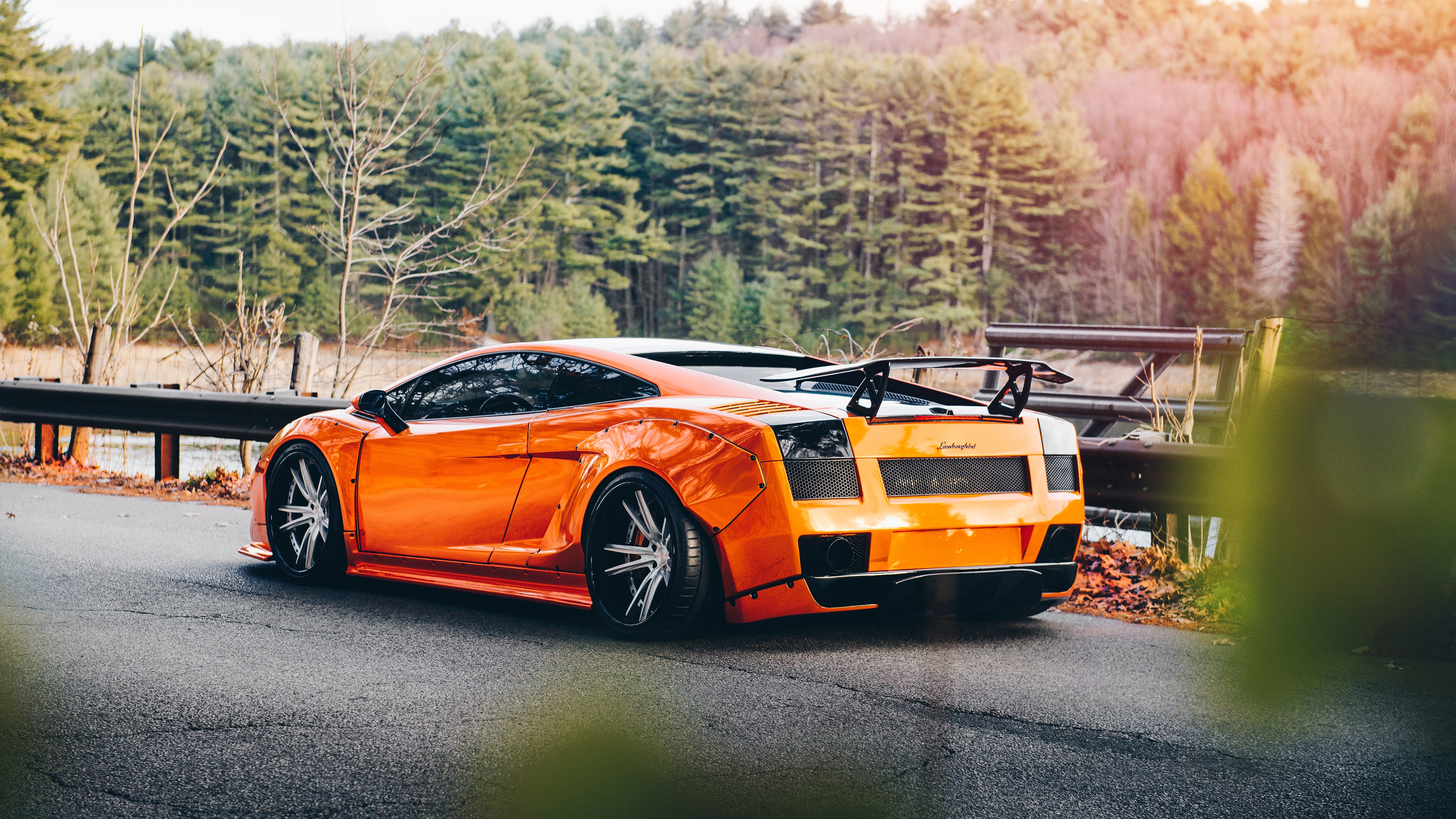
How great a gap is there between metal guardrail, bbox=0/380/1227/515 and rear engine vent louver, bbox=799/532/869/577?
5.71 feet

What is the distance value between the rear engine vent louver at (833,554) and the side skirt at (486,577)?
103 centimetres

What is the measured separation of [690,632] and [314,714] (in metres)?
1.49

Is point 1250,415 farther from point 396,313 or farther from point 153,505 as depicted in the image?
point 396,313

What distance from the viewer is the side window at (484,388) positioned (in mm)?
6020

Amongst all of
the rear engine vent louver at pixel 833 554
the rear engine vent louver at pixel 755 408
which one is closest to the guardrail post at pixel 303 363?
the rear engine vent louver at pixel 755 408

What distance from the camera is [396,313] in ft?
54.5

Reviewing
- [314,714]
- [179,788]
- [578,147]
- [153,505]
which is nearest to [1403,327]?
[179,788]

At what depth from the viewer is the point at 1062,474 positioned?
561cm

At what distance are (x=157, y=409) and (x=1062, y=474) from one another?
797cm

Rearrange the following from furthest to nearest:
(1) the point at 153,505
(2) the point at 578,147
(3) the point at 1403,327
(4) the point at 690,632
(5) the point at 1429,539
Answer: (2) the point at 578,147
(1) the point at 153,505
(4) the point at 690,632
(3) the point at 1403,327
(5) the point at 1429,539

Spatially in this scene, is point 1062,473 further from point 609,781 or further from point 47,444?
point 47,444

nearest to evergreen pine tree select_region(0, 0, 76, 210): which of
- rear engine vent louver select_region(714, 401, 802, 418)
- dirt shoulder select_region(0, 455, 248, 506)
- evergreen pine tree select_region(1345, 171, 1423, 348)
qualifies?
dirt shoulder select_region(0, 455, 248, 506)

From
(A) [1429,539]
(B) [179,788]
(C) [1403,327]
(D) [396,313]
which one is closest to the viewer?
(A) [1429,539]

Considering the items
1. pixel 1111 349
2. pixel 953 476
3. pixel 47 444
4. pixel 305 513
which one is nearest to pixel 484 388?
pixel 305 513
